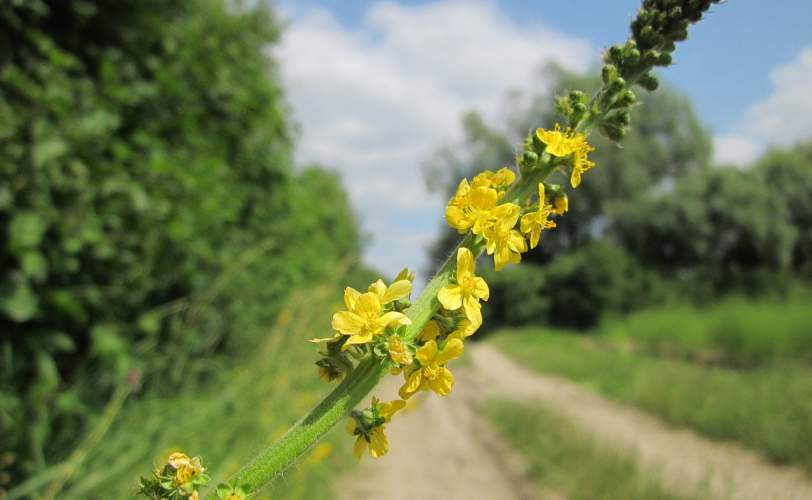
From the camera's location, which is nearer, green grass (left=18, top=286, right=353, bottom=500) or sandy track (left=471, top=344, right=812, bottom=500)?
green grass (left=18, top=286, right=353, bottom=500)

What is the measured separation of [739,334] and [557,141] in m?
16.6

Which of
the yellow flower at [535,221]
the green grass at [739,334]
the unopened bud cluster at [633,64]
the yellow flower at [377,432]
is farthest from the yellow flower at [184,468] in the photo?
the green grass at [739,334]

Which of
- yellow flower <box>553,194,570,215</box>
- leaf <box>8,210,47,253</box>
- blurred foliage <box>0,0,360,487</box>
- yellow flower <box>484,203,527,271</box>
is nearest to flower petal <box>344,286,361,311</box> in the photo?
yellow flower <box>484,203,527,271</box>

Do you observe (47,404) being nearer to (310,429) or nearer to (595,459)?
(310,429)

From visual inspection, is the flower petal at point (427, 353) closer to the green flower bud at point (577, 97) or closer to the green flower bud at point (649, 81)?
the green flower bud at point (577, 97)

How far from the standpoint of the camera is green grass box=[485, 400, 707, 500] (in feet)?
20.2

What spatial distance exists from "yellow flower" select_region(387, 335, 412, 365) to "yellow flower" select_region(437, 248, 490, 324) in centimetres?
9

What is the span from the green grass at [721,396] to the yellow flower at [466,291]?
818 centimetres

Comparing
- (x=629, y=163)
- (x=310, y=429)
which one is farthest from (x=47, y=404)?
(x=629, y=163)

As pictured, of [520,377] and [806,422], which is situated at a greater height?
[520,377]

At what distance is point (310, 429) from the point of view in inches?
33.0

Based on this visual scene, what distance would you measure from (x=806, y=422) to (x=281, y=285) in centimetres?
730

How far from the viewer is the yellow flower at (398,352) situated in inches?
34.4

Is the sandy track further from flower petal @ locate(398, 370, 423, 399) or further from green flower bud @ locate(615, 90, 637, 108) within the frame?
flower petal @ locate(398, 370, 423, 399)
